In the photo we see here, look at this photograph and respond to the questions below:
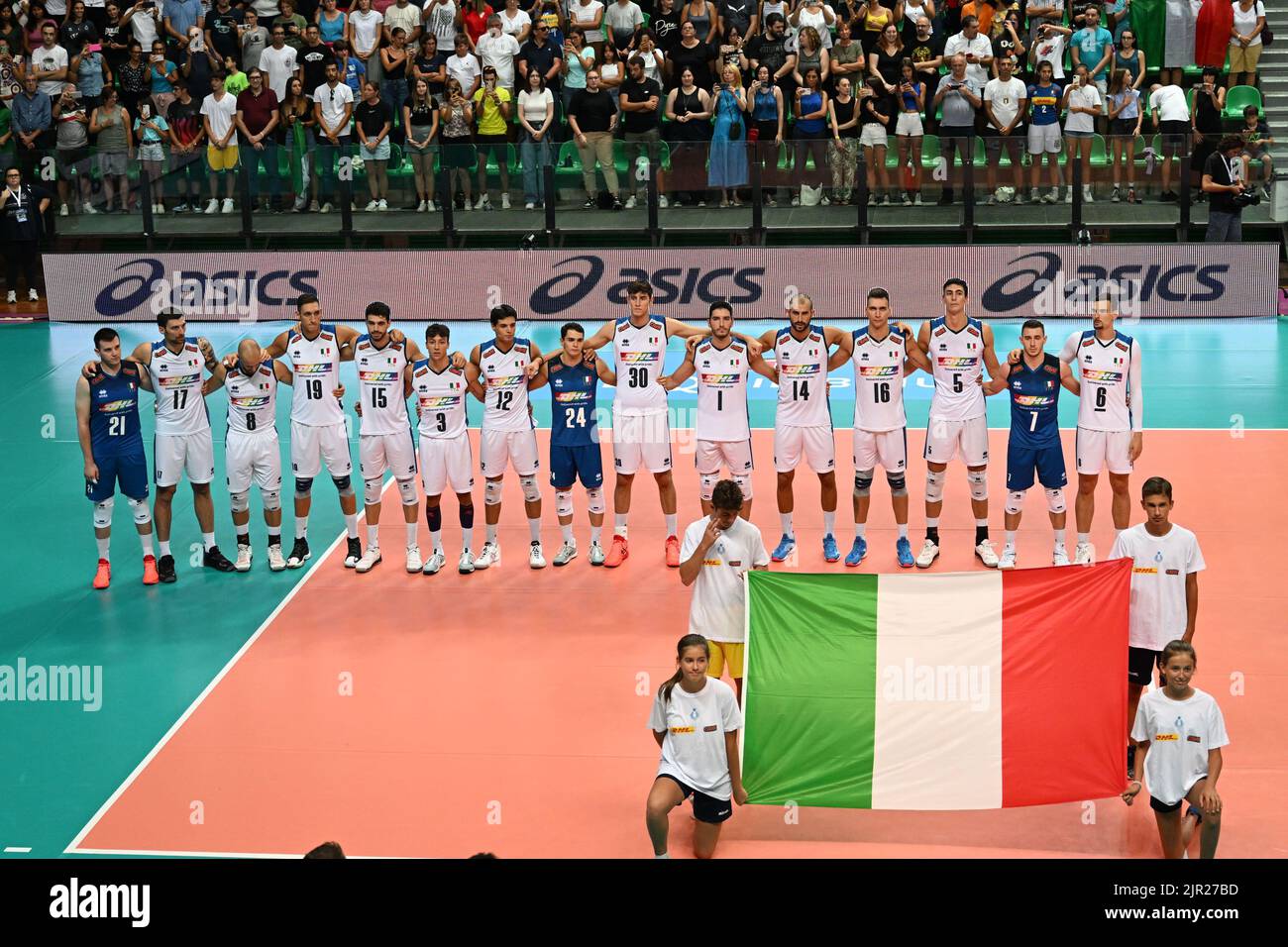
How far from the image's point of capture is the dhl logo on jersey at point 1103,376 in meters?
13.2

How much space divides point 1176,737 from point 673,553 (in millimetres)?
6403

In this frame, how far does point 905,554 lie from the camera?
45.8 feet

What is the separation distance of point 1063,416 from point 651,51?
371 inches

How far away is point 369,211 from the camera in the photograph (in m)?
23.3

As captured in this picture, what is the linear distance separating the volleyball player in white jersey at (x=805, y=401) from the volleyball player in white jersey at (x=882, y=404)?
0.22 meters

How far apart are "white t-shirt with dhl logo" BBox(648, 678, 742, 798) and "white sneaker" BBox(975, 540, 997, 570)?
544 cm

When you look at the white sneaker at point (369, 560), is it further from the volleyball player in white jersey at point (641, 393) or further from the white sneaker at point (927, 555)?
the white sneaker at point (927, 555)

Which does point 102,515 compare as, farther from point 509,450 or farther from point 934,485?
point 934,485

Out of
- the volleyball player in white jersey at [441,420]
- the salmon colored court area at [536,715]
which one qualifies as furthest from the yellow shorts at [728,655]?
the volleyball player in white jersey at [441,420]

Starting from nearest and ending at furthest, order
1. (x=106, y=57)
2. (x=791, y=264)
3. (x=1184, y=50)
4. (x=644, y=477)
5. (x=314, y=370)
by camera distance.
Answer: (x=314, y=370), (x=644, y=477), (x=791, y=264), (x=1184, y=50), (x=106, y=57)
